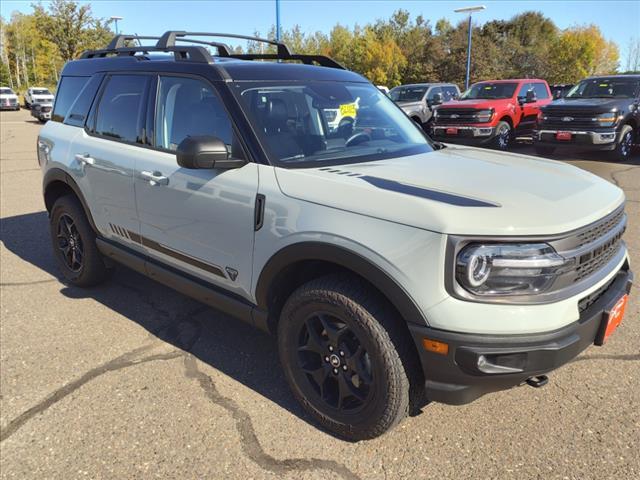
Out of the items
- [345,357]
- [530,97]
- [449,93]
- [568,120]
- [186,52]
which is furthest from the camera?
[449,93]

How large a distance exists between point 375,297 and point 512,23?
198 feet

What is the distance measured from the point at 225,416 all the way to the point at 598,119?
427 inches

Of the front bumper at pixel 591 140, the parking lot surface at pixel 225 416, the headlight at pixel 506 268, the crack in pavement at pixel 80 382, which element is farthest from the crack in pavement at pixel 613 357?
the front bumper at pixel 591 140

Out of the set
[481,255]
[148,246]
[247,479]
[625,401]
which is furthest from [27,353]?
[625,401]

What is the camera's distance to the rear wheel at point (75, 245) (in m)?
4.23

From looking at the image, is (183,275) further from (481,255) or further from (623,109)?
(623,109)

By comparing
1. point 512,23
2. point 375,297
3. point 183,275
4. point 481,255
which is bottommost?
point 183,275

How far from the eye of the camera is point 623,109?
435 inches

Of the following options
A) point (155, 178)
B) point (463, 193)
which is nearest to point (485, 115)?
point (155, 178)

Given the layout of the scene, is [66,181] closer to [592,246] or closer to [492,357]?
[492,357]

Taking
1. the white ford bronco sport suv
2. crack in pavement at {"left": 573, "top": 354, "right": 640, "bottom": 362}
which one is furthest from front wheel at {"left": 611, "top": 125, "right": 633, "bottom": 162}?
the white ford bronco sport suv

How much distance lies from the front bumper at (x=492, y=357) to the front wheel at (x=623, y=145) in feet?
34.7

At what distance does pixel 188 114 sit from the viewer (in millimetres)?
3234

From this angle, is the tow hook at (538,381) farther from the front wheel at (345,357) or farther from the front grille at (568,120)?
the front grille at (568,120)
